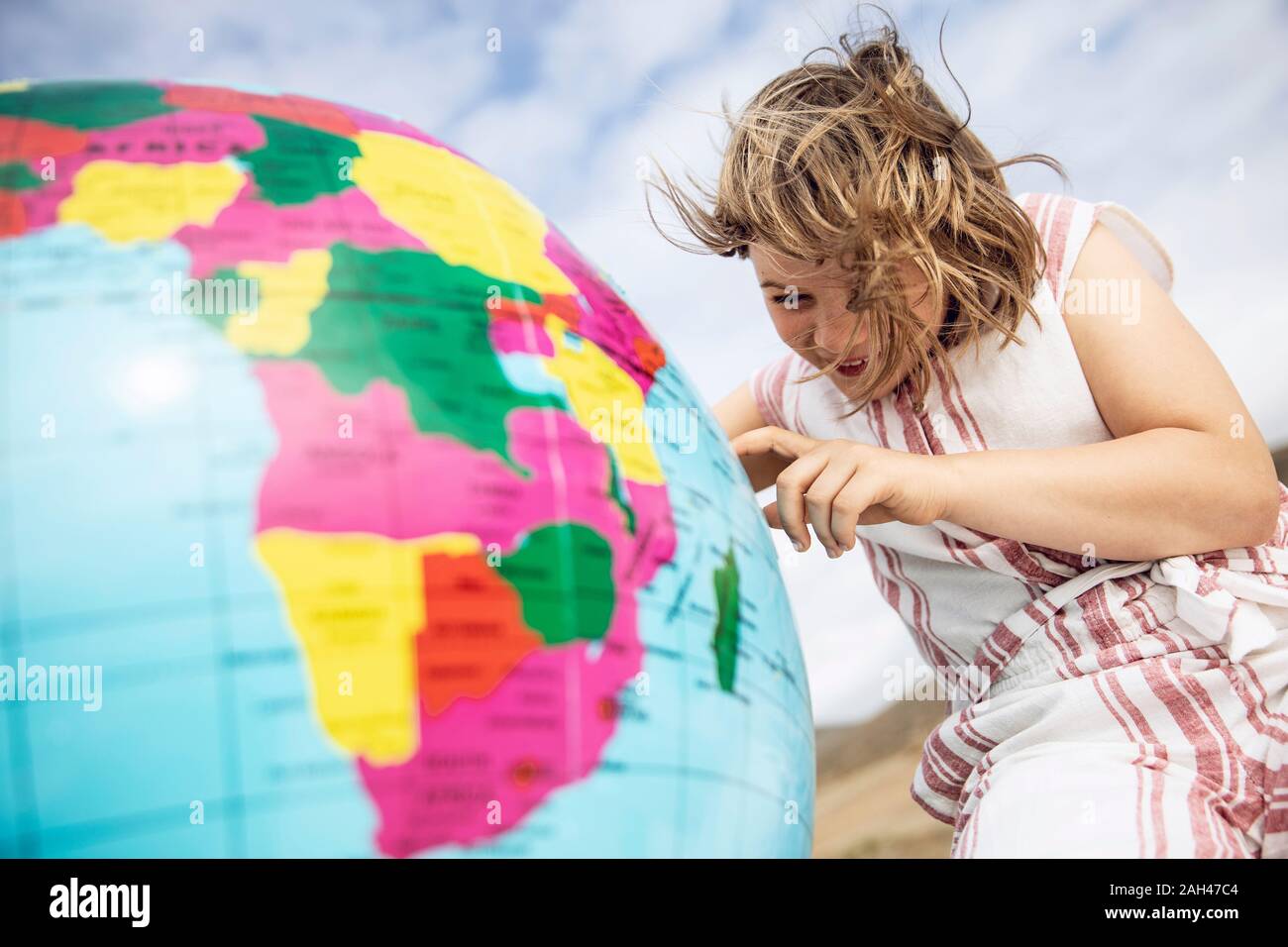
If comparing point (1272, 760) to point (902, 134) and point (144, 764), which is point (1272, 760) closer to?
point (902, 134)

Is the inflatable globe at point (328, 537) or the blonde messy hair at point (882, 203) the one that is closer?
the inflatable globe at point (328, 537)

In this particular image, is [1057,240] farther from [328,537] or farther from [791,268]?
[328,537]

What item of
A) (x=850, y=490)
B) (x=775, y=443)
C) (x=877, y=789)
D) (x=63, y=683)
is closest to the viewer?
(x=63, y=683)

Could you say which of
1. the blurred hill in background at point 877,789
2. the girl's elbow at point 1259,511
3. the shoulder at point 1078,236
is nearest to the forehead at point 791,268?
the shoulder at point 1078,236

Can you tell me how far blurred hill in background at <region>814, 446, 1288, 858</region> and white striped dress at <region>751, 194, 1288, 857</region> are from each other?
1.05m

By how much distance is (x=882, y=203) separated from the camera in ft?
3.18

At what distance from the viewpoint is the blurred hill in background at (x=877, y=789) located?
6.98 feet

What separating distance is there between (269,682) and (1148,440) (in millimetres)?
769

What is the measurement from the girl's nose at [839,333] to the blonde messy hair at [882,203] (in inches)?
0.8

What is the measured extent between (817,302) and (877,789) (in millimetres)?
1715

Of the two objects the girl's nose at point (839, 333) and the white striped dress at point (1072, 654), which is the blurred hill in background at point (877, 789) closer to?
the white striped dress at point (1072, 654)

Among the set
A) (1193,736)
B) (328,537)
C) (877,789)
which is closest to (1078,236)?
(1193,736)
